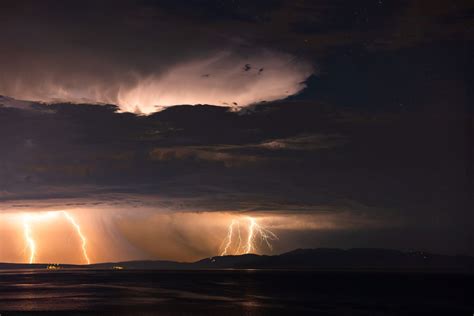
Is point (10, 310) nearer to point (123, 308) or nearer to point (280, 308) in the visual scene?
point (123, 308)

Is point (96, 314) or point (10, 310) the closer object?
point (96, 314)

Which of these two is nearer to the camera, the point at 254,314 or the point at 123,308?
the point at 254,314

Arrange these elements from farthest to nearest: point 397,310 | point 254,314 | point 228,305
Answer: point 228,305 < point 397,310 < point 254,314

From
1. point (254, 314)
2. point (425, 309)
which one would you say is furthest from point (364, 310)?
point (254, 314)

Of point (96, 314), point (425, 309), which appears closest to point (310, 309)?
point (425, 309)

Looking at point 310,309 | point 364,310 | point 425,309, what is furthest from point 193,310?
point 425,309

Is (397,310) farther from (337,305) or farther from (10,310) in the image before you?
(10,310)

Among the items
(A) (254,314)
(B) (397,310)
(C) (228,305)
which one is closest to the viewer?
(A) (254,314)
